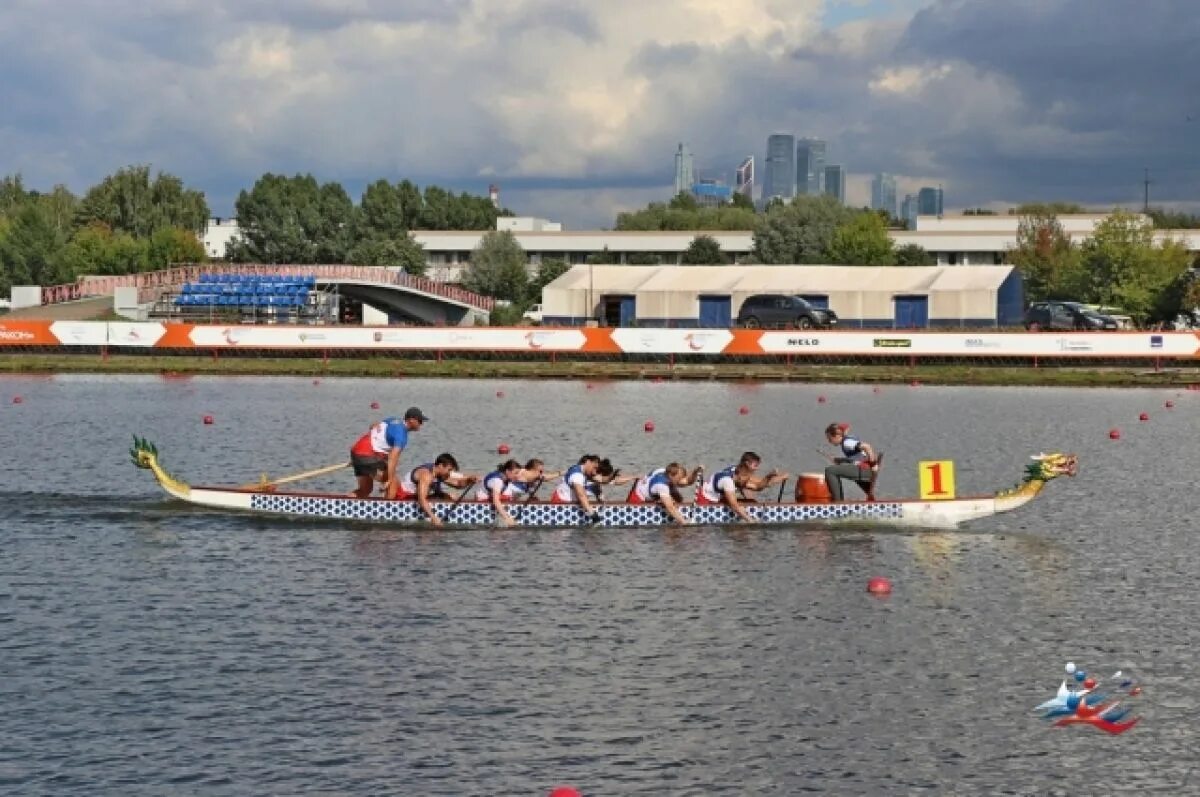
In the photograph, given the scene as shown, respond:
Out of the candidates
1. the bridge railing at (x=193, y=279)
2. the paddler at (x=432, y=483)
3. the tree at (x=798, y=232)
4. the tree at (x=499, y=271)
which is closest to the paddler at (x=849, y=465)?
the paddler at (x=432, y=483)

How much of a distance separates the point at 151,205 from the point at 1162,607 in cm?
14818

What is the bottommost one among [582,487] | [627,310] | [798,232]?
[582,487]

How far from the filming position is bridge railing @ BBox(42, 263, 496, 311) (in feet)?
363

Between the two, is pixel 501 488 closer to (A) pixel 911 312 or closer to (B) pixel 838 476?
(B) pixel 838 476

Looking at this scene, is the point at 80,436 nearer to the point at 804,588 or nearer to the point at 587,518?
the point at 587,518

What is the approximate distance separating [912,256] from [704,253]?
61.8ft

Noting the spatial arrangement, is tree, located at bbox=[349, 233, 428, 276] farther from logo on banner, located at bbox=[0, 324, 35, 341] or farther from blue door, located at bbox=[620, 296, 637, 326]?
logo on banner, located at bbox=[0, 324, 35, 341]

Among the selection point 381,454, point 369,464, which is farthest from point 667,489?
point 369,464

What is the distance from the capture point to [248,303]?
352ft

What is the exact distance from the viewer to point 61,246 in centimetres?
12738

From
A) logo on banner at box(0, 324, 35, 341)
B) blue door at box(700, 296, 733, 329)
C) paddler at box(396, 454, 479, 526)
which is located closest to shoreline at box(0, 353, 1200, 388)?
logo on banner at box(0, 324, 35, 341)

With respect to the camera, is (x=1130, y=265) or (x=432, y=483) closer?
(x=432, y=483)

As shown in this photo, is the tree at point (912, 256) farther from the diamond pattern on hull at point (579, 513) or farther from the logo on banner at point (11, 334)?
the diamond pattern on hull at point (579, 513)

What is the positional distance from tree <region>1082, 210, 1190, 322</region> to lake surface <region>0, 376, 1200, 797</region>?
232ft
